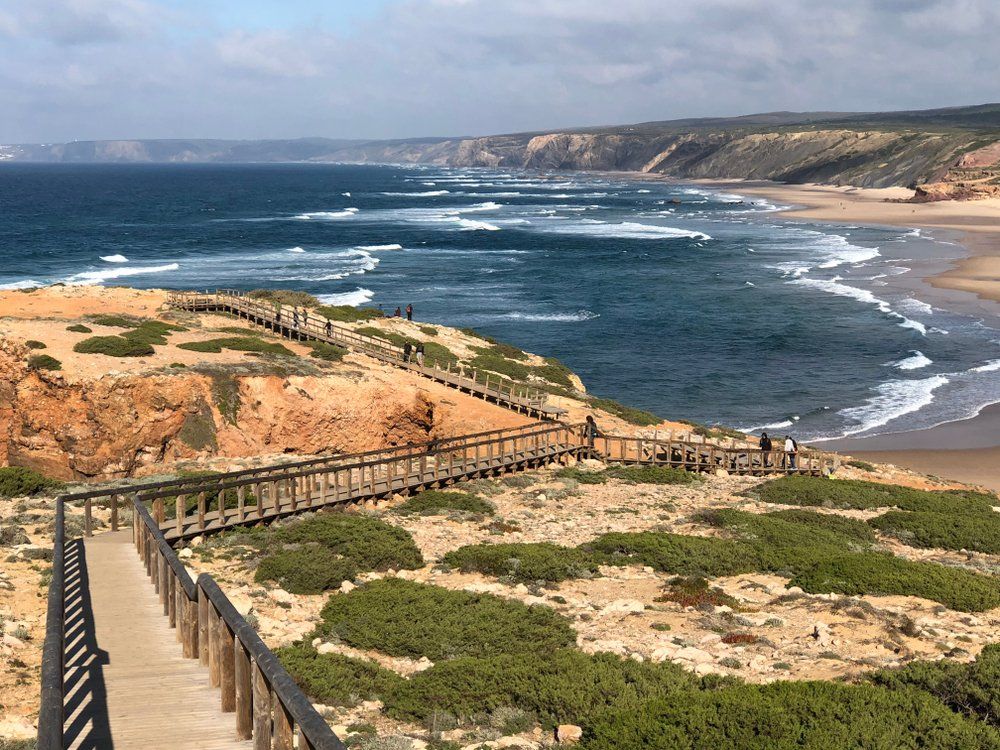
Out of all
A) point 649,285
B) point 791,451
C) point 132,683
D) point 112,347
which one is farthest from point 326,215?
point 132,683

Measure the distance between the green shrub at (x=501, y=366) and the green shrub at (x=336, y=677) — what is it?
3144 centimetres

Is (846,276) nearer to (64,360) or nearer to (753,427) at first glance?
(753,427)

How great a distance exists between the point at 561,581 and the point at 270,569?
16.1 feet

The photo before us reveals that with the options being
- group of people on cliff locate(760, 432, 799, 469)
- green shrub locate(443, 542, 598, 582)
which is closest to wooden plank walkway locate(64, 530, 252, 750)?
green shrub locate(443, 542, 598, 582)

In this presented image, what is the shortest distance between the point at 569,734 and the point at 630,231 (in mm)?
123096

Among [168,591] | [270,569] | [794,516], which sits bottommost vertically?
[794,516]

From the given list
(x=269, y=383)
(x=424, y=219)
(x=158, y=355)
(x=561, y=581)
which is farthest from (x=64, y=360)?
(x=424, y=219)

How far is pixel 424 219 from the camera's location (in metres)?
154

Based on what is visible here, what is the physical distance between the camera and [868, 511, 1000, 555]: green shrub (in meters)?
21.5

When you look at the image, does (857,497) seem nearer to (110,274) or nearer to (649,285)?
(649,285)

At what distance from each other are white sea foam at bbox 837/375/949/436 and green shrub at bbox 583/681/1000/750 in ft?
116

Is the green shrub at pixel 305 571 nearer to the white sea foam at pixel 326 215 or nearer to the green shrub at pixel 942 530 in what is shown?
the green shrub at pixel 942 530

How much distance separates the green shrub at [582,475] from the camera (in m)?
27.7

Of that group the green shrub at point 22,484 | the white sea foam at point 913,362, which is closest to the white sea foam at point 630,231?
the white sea foam at point 913,362
